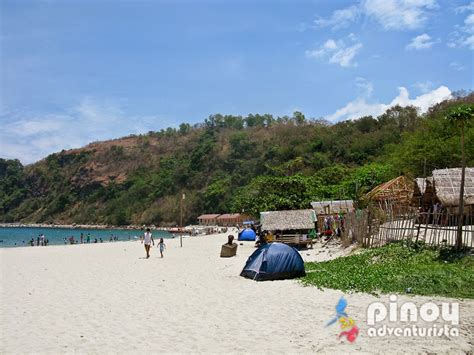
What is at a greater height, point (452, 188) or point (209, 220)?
point (452, 188)

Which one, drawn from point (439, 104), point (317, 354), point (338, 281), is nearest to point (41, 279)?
point (338, 281)

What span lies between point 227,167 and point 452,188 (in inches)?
3462

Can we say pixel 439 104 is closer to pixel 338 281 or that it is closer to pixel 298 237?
pixel 298 237

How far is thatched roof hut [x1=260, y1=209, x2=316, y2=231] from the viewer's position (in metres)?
22.9

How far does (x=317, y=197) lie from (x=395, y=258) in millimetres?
27794

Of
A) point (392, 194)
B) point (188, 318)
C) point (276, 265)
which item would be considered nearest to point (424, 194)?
point (392, 194)

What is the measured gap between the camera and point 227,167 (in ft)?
346

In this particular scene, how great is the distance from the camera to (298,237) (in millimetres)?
22266

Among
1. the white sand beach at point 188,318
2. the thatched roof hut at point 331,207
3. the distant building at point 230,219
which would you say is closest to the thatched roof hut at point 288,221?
the thatched roof hut at point 331,207

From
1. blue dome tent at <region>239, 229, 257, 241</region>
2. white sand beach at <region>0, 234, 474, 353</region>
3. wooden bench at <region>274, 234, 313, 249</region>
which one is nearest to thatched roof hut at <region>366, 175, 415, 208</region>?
wooden bench at <region>274, 234, 313, 249</region>

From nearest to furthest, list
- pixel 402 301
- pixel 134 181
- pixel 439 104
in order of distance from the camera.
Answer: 1. pixel 402 301
2. pixel 439 104
3. pixel 134 181

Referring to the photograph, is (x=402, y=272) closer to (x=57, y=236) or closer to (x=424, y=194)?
(x=424, y=194)

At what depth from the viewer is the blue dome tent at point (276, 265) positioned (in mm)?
12305

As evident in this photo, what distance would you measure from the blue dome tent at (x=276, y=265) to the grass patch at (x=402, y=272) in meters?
0.43
